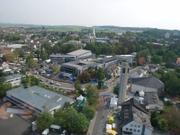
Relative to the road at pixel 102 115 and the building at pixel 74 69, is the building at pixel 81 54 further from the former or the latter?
the road at pixel 102 115

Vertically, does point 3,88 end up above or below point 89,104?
above

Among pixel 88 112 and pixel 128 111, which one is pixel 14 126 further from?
pixel 128 111

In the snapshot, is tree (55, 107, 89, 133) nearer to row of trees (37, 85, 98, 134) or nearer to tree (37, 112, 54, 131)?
row of trees (37, 85, 98, 134)

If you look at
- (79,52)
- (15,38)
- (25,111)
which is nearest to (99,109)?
(25,111)

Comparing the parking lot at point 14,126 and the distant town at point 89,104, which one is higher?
the distant town at point 89,104

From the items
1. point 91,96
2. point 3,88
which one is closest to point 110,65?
point 91,96

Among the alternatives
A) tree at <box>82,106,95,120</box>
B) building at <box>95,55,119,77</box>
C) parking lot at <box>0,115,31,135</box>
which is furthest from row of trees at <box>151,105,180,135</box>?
A: building at <box>95,55,119,77</box>

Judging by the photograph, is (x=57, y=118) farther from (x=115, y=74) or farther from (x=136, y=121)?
(x=115, y=74)

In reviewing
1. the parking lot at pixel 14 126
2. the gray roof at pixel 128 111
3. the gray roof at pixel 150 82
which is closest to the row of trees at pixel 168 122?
the gray roof at pixel 128 111
